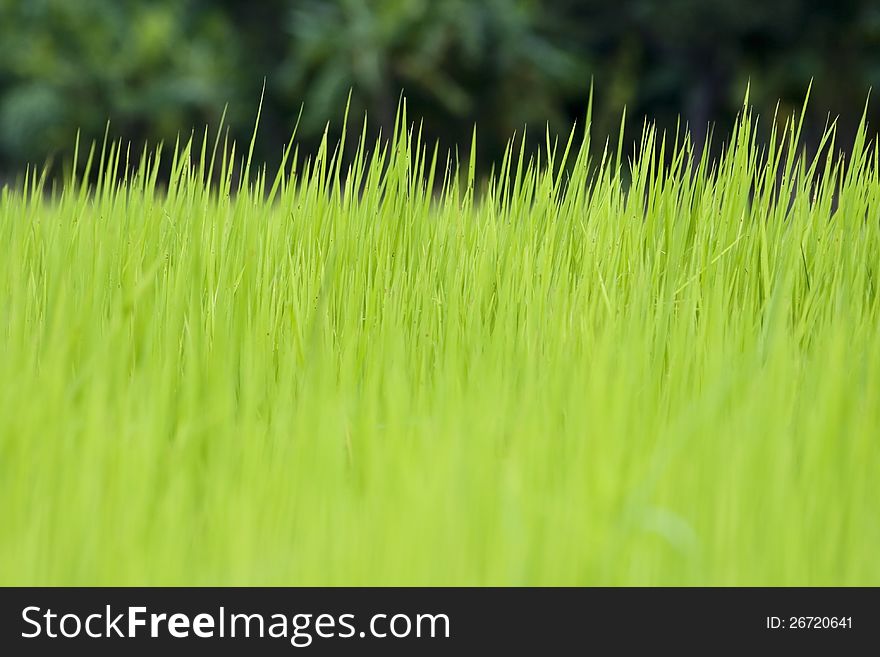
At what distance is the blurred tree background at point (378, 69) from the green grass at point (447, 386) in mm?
10977

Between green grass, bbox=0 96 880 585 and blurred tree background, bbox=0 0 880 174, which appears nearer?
green grass, bbox=0 96 880 585

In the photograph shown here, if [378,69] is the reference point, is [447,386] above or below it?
below

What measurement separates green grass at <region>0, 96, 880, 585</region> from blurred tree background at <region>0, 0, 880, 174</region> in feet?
36.0

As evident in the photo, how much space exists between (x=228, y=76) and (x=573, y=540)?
563 inches

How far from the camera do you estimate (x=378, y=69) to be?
13938 mm

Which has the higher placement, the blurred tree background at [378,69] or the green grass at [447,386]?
the blurred tree background at [378,69]

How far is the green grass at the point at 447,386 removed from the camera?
126cm

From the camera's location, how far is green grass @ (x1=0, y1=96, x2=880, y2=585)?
4.13ft

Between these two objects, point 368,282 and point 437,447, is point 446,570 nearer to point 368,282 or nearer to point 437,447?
point 437,447

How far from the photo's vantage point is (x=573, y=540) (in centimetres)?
122

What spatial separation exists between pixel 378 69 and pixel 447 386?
12.8 meters

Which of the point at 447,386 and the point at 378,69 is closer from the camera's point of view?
the point at 447,386

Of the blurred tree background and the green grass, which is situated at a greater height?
the blurred tree background
